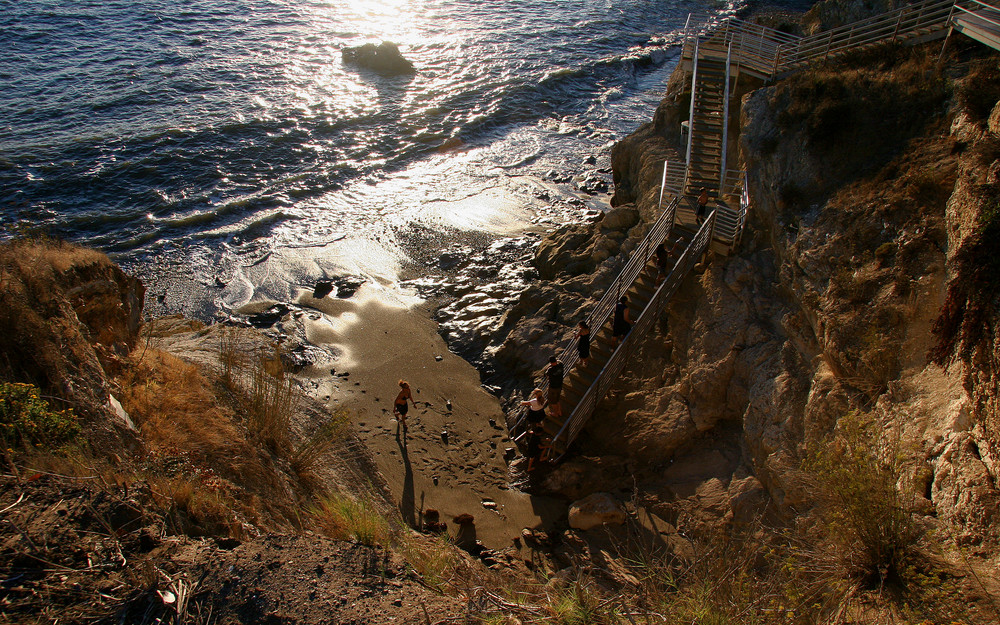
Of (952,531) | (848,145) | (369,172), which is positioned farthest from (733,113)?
(369,172)

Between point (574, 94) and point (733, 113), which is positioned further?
point (574, 94)

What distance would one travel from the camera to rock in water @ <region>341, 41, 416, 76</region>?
3428 cm

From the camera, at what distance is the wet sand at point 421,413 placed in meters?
10.0

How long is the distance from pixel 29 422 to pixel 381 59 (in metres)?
33.5

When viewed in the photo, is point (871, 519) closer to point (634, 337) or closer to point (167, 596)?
point (634, 337)

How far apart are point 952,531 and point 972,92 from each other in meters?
6.83

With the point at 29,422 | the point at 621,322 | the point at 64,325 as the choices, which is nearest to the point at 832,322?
the point at 621,322

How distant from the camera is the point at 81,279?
30.1 ft

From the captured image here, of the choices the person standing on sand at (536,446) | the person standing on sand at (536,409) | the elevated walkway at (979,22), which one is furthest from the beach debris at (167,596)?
the elevated walkway at (979,22)

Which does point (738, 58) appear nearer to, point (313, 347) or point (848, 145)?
point (848, 145)

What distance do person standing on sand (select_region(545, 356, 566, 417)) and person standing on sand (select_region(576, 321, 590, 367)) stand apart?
639 millimetres

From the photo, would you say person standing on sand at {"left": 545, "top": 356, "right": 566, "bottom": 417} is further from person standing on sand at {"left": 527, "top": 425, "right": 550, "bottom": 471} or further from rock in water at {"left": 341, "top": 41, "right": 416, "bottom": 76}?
rock in water at {"left": 341, "top": 41, "right": 416, "bottom": 76}

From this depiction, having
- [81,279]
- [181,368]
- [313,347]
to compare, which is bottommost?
[313,347]

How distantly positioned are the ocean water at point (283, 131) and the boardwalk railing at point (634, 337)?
8351 millimetres
